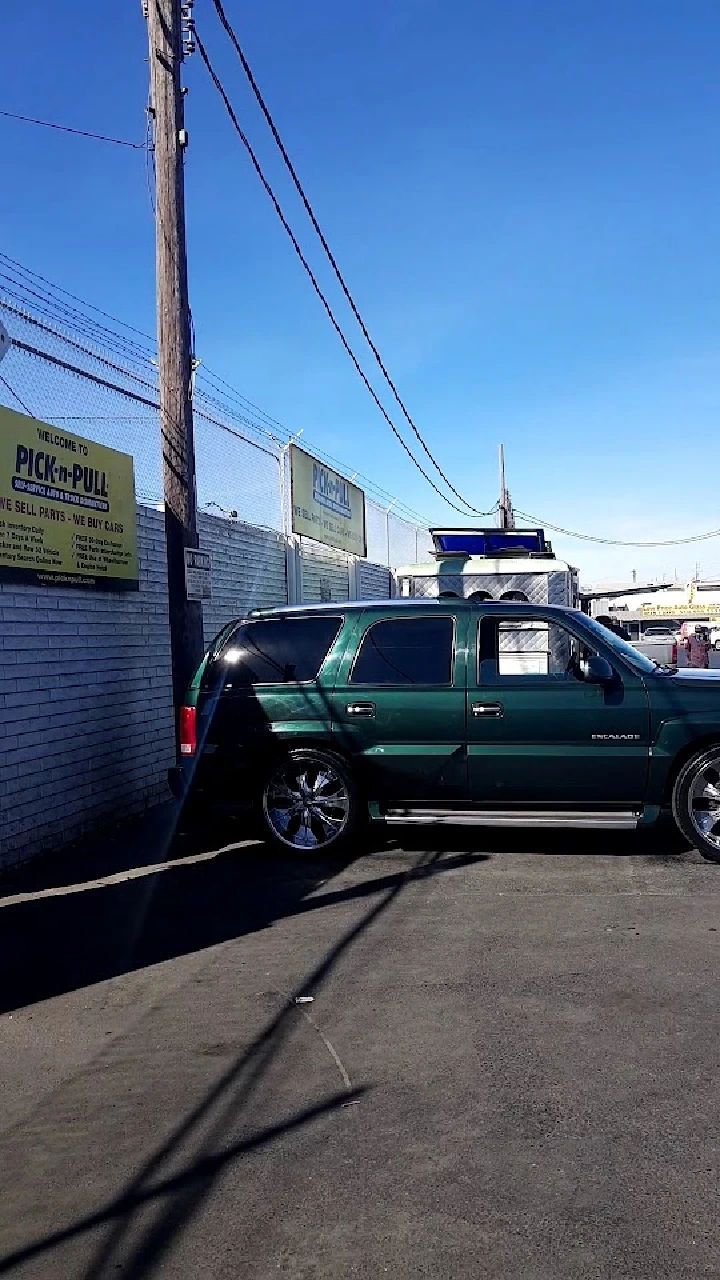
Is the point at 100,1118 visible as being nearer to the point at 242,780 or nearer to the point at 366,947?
the point at 366,947

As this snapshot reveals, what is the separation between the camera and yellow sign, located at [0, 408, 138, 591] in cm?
717

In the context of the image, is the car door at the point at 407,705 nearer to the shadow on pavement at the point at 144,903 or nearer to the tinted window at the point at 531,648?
the tinted window at the point at 531,648

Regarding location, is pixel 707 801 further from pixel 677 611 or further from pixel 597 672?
pixel 677 611

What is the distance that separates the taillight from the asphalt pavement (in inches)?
46.9

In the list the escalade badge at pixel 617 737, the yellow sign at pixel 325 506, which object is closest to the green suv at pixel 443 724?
the escalade badge at pixel 617 737

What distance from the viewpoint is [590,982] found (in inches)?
189

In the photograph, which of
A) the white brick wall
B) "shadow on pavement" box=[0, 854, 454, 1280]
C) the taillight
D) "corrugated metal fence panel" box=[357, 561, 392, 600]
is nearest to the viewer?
"shadow on pavement" box=[0, 854, 454, 1280]

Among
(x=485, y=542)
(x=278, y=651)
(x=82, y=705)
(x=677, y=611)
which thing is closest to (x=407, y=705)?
(x=278, y=651)

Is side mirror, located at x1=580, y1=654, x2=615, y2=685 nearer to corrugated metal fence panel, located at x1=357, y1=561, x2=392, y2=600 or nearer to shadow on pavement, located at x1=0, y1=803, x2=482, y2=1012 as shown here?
shadow on pavement, located at x1=0, y1=803, x2=482, y2=1012

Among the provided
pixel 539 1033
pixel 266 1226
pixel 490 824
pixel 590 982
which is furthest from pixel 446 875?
pixel 266 1226

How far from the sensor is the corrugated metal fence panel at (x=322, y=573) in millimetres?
14797

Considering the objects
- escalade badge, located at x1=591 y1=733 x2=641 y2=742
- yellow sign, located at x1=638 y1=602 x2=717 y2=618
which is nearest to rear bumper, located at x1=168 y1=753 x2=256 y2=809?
escalade badge, located at x1=591 y1=733 x2=641 y2=742

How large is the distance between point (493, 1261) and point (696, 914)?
11.0 feet

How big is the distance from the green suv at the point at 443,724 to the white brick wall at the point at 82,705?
3.01 feet
